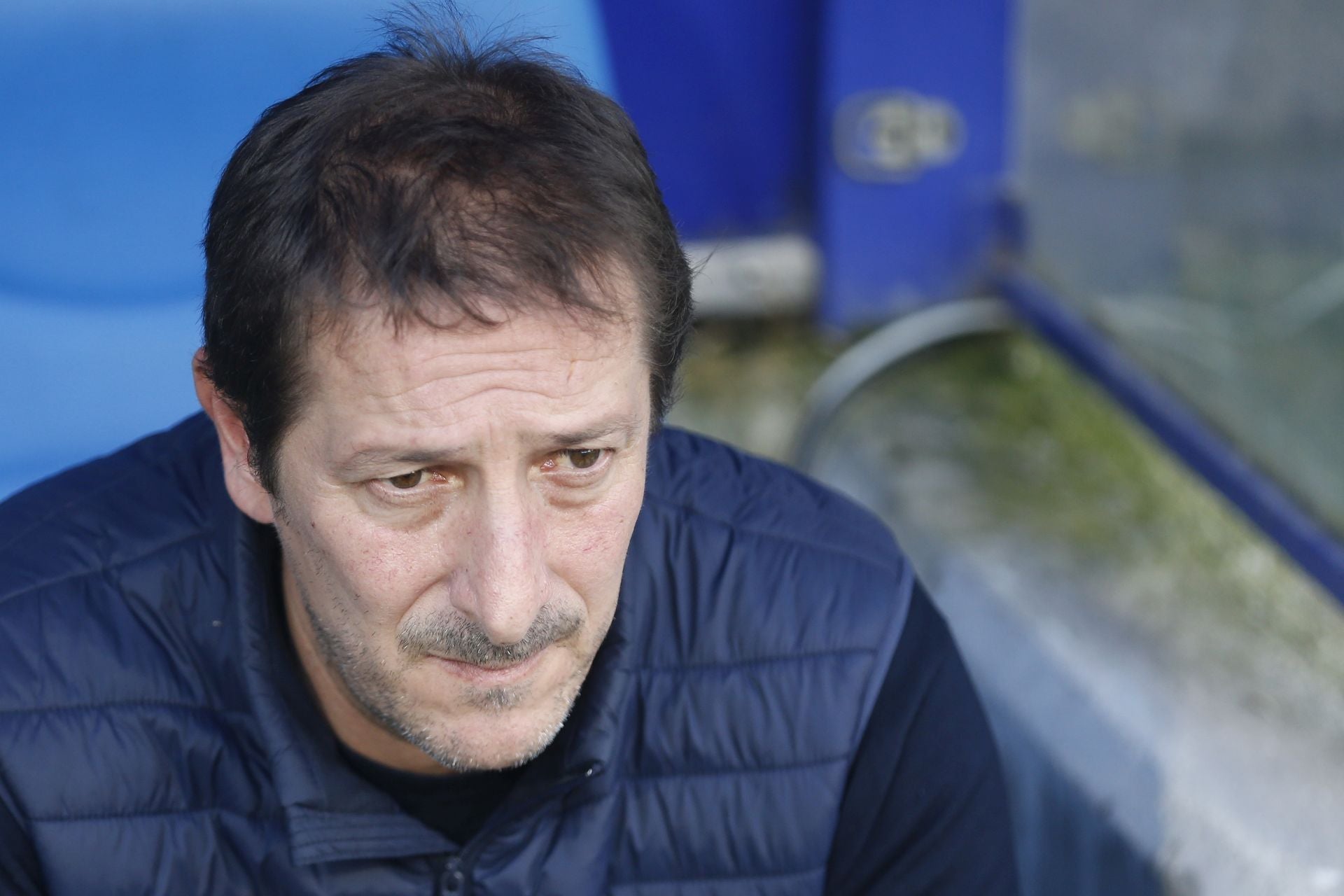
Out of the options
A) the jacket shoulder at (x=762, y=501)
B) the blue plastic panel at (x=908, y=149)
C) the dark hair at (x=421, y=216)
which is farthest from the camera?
the blue plastic panel at (x=908, y=149)

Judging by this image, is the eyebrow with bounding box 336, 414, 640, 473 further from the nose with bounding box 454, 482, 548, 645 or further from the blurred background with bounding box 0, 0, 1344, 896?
the blurred background with bounding box 0, 0, 1344, 896

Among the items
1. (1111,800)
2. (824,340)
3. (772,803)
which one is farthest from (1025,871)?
(824,340)

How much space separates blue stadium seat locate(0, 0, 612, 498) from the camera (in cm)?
216

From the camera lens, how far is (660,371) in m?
1.45

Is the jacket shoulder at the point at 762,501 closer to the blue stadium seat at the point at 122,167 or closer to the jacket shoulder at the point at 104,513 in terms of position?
the jacket shoulder at the point at 104,513

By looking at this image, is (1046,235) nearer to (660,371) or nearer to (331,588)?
(660,371)

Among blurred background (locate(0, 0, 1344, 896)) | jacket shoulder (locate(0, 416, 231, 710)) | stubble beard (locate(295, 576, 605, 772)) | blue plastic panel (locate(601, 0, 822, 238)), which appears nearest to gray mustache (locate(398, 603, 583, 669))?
stubble beard (locate(295, 576, 605, 772))

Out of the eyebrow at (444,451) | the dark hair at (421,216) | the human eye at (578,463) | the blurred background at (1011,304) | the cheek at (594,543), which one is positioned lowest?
the blurred background at (1011,304)

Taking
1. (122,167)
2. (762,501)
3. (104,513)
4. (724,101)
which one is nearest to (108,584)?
(104,513)

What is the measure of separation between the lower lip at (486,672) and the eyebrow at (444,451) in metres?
0.19

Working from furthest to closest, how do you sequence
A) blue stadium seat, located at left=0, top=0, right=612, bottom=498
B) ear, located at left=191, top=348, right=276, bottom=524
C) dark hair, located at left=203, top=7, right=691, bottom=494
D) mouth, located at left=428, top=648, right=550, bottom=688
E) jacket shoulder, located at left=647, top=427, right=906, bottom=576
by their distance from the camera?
1. blue stadium seat, located at left=0, top=0, right=612, bottom=498
2. jacket shoulder, located at left=647, top=427, right=906, bottom=576
3. ear, located at left=191, top=348, right=276, bottom=524
4. mouth, located at left=428, top=648, right=550, bottom=688
5. dark hair, located at left=203, top=7, right=691, bottom=494

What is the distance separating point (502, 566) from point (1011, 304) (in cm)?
203

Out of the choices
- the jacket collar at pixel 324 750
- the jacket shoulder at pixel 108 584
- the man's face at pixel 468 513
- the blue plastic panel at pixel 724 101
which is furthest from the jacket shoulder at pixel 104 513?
the blue plastic panel at pixel 724 101

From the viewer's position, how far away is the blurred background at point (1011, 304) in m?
2.19
